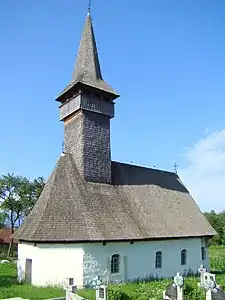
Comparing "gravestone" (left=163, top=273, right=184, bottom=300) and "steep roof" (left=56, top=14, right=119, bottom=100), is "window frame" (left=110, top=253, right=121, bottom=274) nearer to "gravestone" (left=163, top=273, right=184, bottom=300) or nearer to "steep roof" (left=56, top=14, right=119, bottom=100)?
"gravestone" (left=163, top=273, right=184, bottom=300)

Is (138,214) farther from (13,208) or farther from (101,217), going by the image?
(13,208)

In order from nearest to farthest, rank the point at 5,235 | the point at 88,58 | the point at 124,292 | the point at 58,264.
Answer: the point at 124,292
the point at 58,264
the point at 88,58
the point at 5,235

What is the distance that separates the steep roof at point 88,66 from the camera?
2496cm

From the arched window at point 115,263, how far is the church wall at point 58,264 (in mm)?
2363

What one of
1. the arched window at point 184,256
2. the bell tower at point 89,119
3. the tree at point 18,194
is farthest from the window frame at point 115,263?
the tree at point 18,194

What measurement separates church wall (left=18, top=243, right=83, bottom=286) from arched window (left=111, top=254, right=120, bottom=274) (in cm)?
236

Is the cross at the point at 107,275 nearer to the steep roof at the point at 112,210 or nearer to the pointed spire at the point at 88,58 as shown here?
the steep roof at the point at 112,210

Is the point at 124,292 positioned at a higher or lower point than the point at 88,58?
lower

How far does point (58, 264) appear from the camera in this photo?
18906 mm

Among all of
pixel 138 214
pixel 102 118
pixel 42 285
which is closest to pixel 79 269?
pixel 42 285

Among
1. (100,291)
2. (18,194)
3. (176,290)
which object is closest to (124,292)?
(100,291)

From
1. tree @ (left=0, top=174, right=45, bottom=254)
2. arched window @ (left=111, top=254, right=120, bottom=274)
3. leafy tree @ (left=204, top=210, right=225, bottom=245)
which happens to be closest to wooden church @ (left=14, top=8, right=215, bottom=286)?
arched window @ (left=111, top=254, right=120, bottom=274)

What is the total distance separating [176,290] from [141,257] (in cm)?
624

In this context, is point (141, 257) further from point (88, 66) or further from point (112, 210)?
point (88, 66)
